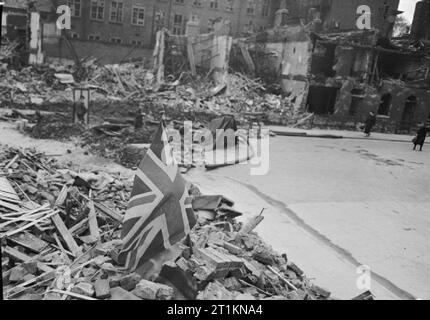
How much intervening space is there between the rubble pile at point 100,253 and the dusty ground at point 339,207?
51.4 inches

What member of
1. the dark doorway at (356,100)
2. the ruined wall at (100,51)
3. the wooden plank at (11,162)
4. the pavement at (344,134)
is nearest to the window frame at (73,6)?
the ruined wall at (100,51)

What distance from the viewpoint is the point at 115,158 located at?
1323 centimetres

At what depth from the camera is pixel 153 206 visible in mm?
4785

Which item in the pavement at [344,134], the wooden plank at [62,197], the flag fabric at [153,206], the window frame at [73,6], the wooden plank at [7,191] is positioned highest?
the window frame at [73,6]

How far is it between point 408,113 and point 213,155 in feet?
70.6

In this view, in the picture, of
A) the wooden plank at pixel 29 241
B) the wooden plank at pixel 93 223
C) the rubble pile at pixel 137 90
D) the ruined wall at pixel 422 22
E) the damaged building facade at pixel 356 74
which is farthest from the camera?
the ruined wall at pixel 422 22

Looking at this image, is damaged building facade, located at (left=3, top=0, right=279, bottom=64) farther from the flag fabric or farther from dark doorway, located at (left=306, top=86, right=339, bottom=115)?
the flag fabric

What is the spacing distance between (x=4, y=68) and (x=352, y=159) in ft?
74.5

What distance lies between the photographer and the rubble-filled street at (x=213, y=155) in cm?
499

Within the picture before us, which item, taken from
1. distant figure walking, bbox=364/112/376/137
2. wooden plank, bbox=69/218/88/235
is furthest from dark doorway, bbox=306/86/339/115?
wooden plank, bbox=69/218/88/235

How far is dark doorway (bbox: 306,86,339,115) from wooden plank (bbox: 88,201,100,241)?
78.1 feet

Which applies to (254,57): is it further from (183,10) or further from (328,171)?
(328,171)

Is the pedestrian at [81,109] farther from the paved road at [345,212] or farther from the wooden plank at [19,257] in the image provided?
the wooden plank at [19,257]
